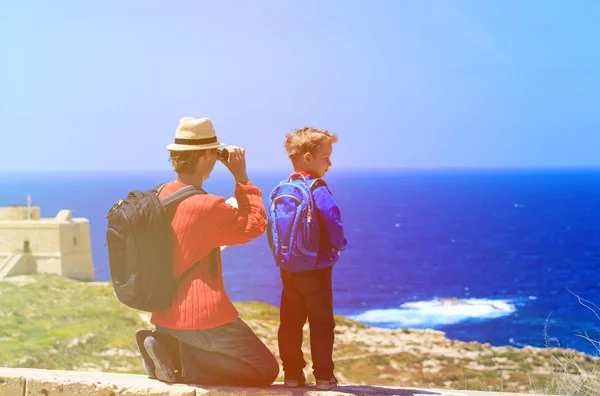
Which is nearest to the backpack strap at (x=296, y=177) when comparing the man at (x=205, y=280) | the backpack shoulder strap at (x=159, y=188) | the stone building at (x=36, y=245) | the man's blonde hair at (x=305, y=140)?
the man's blonde hair at (x=305, y=140)

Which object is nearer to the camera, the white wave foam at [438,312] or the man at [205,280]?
the man at [205,280]

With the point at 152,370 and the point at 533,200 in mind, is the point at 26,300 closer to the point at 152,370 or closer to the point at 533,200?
the point at 152,370

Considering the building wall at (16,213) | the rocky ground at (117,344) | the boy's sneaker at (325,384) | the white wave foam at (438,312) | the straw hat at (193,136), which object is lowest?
the white wave foam at (438,312)

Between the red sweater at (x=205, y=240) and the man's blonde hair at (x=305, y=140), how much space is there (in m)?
0.36

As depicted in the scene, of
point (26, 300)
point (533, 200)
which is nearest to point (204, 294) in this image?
point (26, 300)

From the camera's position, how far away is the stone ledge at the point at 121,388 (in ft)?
15.4

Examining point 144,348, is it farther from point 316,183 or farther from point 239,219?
point 316,183

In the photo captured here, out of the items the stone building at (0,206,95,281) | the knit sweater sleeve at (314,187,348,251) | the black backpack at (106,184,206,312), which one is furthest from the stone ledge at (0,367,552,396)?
the stone building at (0,206,95,281)

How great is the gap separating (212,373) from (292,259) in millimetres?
872

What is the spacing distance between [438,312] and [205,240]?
79.8 m

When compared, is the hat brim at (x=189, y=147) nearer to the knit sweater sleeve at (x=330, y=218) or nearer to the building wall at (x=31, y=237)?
the knit sweater sleeve at (x=330, y=218)

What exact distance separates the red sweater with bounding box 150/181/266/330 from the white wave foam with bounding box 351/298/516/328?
235ft

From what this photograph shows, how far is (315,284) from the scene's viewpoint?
463 cm

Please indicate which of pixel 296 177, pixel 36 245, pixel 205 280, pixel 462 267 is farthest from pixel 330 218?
pixel 462 267
